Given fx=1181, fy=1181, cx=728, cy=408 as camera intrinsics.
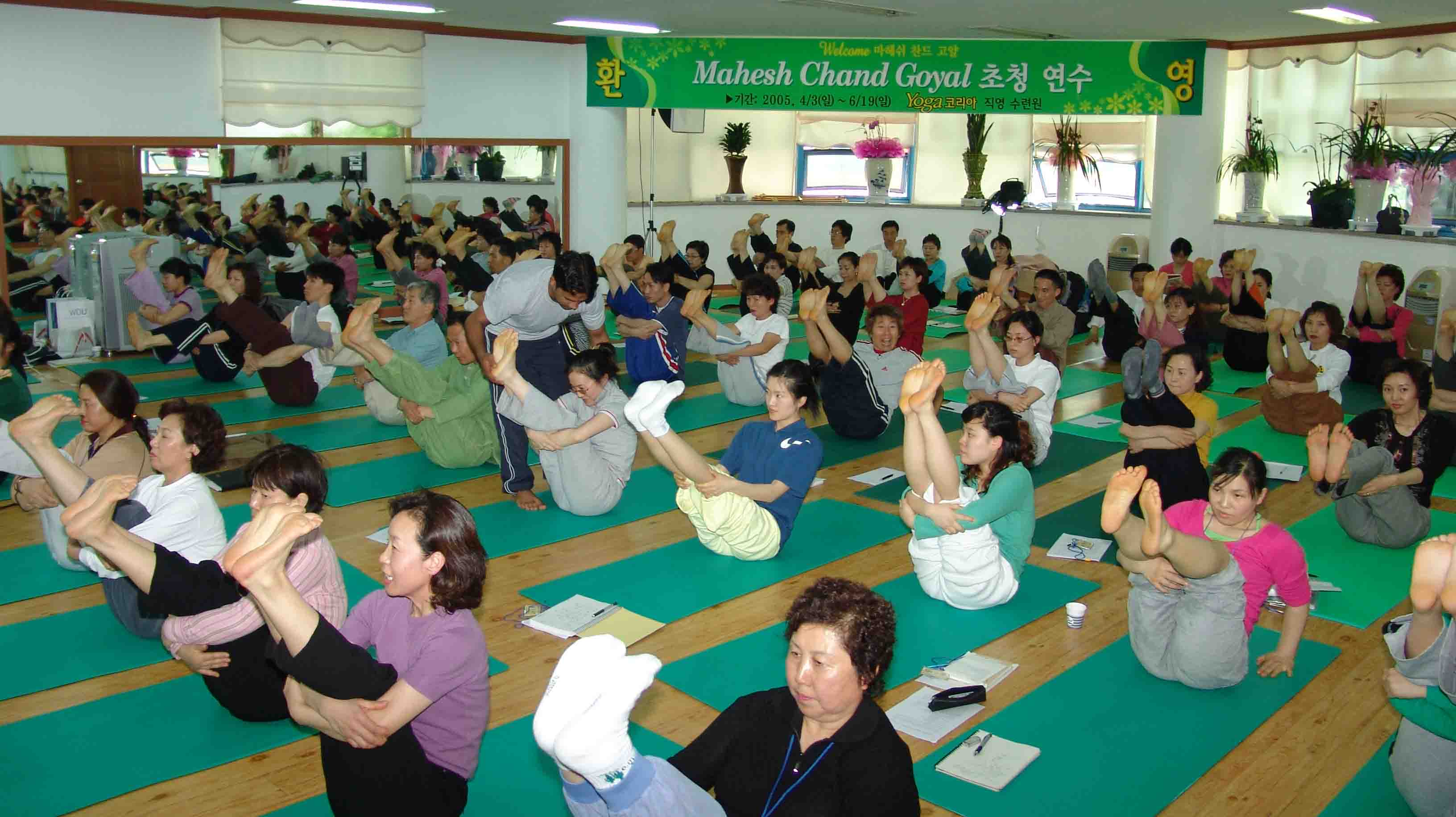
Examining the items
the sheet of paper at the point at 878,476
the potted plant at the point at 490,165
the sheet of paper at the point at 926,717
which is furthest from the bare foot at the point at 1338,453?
the potted plant at the point at 490,165

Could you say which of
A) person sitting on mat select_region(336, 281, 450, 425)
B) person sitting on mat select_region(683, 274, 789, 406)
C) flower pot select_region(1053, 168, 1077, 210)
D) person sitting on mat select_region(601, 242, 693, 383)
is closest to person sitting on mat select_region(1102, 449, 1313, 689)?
person sitting on mat select_region(683, 274, 789, 406)

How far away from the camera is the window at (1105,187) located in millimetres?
13078

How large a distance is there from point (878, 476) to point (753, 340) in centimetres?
161

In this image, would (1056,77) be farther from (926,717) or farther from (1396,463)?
(926,717)

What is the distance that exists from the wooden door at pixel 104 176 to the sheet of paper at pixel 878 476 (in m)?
6.50

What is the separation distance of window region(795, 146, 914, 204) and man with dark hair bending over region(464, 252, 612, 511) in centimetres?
878

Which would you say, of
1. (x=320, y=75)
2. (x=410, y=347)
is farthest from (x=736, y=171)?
(x=410, y=347)

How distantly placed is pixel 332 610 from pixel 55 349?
6.89 meters

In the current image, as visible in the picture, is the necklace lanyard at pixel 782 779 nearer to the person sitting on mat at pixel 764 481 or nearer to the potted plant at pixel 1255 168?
the person sitting on mat at pixel 764 481

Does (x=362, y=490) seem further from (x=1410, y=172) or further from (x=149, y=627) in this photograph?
(x=1410, y=172)

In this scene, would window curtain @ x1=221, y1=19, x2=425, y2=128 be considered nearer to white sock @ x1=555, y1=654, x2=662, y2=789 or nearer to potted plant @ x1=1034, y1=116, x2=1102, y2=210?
potted plant @ x1=1034, y1=116, x2=1102, y2=210

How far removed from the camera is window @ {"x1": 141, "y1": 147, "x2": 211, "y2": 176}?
9359mm

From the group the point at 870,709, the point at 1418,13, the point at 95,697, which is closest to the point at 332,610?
the point at 95,697

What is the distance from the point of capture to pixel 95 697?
3.87 meters
